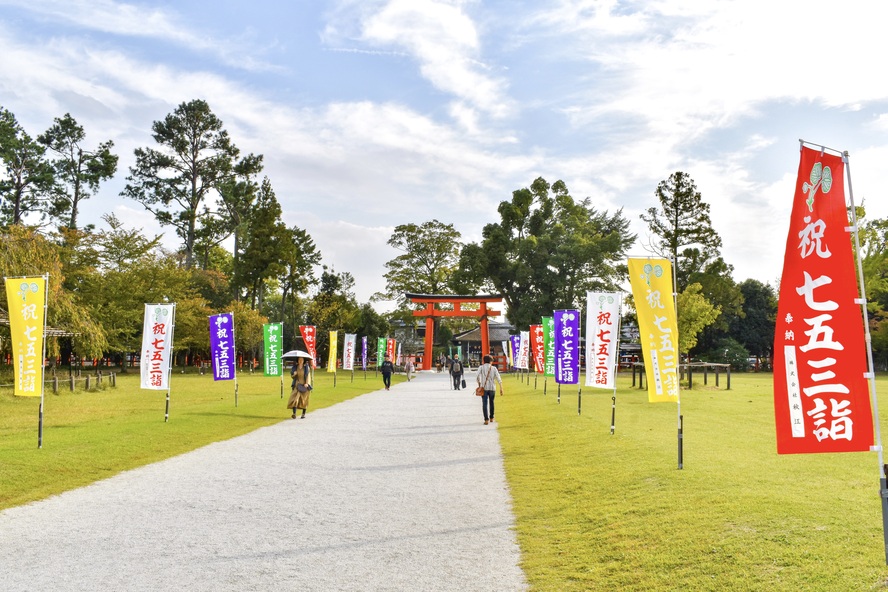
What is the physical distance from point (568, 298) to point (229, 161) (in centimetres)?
2781

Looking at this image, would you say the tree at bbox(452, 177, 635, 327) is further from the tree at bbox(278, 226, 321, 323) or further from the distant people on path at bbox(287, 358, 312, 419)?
the distant people on path at bbox(287, 358, 312, 419)

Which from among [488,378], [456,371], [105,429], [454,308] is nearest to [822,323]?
[488,378]

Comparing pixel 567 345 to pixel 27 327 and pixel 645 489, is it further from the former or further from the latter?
pixel 27 327

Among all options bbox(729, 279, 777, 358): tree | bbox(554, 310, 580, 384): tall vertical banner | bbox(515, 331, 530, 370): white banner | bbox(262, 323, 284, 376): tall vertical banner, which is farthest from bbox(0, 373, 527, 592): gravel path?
bbox(729, 279, 777, 358): tree

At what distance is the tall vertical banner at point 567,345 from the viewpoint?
2042 centimetres

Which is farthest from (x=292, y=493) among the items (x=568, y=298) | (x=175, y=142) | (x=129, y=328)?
(x=175, y=142)

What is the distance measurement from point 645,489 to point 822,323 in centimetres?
345

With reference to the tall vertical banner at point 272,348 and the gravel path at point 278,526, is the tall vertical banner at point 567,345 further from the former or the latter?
the tall vertical banner at point 272,348

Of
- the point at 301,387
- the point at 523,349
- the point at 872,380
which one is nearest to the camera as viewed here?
the point at 872,380

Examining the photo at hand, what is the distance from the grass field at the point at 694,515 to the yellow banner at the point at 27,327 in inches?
332

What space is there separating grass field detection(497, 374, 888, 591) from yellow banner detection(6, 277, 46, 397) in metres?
8.42

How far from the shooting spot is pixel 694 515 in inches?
261

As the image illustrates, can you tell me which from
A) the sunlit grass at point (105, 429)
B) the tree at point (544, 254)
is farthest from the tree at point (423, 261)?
the sunlit grass at point (105, 429)

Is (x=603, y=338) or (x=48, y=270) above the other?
(x=48, y=270)
